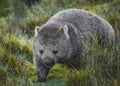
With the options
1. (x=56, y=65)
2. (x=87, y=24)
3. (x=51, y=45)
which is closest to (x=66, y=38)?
(x=51, y=45)

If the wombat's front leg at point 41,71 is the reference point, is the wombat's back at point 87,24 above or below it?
above

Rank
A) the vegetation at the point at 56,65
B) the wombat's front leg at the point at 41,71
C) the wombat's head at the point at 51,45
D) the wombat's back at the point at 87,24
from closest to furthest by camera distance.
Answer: the vegetation at the point at 56,65 → the wombat's head at the point at 51,45 → the wombat's front leg at the point at 41,71 → the wombat's back at the point at 87,24

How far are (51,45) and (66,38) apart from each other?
16.2 inches

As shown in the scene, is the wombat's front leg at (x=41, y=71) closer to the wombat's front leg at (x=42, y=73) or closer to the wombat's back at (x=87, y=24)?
the wombat's front leg at (x=42, y=73)

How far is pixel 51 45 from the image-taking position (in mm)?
6113

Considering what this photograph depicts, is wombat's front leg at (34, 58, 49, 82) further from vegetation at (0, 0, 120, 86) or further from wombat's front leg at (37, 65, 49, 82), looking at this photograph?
vegetation at (0, 0, 120, 86)

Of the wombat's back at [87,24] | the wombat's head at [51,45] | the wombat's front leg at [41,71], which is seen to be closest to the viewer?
the wombat's head at [51,45]

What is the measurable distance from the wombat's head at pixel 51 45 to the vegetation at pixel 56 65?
9.4 inches

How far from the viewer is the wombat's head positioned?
19.8 feet

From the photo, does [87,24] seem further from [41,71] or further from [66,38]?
[41,71]

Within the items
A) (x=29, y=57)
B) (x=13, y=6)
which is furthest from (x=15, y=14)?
(x=29, y=57)

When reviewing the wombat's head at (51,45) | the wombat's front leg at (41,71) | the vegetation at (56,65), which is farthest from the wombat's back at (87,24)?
the wombat's front leg at (41,71)

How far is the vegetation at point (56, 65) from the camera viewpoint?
17.2ft

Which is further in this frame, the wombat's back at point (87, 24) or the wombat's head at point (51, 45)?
the wombat's back at point (87, 24)
